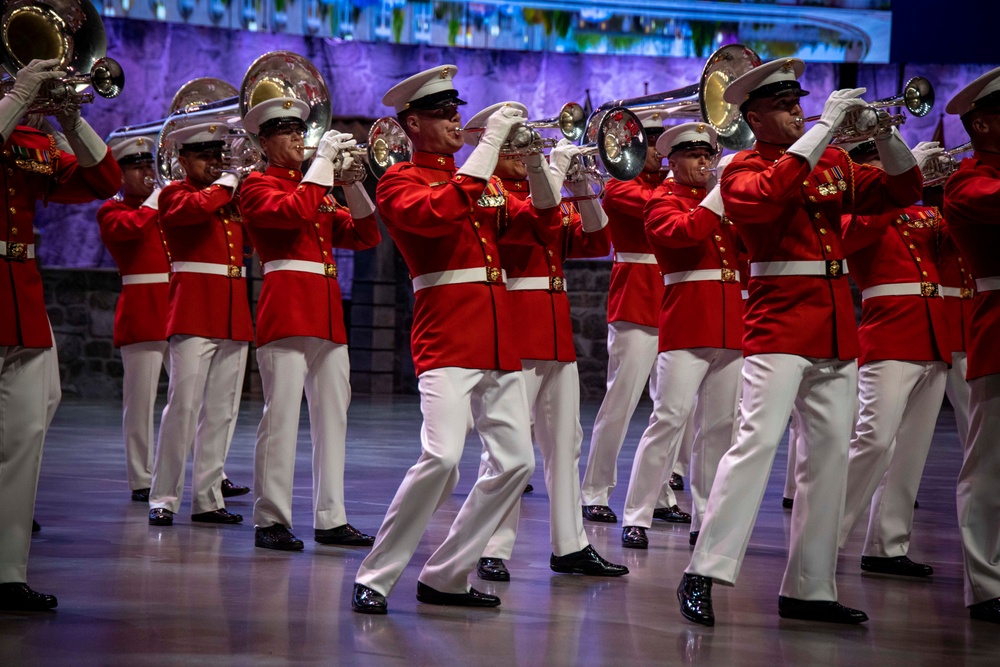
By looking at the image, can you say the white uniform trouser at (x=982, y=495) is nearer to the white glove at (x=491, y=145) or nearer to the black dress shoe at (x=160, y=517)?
the white glove at (x=491, y=145)

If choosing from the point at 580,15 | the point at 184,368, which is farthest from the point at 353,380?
the point at 184,368

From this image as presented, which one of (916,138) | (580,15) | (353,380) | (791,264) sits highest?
(580,15)

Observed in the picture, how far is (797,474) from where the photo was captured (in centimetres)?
439

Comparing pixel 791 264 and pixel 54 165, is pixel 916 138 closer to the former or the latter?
pixel 791 264

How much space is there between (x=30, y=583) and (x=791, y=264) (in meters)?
3.05

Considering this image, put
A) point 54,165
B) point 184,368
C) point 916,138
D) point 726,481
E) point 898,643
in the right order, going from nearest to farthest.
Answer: point 898,643 → point 726,481 → point 54,165 → point 184,368 → point 916,138

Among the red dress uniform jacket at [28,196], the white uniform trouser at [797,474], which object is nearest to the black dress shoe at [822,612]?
the white uniform trouser at [797,474]

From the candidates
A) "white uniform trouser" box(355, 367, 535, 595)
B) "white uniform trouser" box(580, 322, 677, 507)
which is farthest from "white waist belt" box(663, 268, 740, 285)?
"white uniform trouser" box(355, 367, 535, 595)

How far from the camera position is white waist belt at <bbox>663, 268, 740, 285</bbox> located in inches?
235

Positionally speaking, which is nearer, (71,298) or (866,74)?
(71,298)

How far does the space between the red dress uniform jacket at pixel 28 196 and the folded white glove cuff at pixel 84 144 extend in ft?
0.10

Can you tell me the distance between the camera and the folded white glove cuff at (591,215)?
5.52m

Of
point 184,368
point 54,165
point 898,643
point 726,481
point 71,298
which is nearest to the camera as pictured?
point 898,643

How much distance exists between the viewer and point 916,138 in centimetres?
1545
